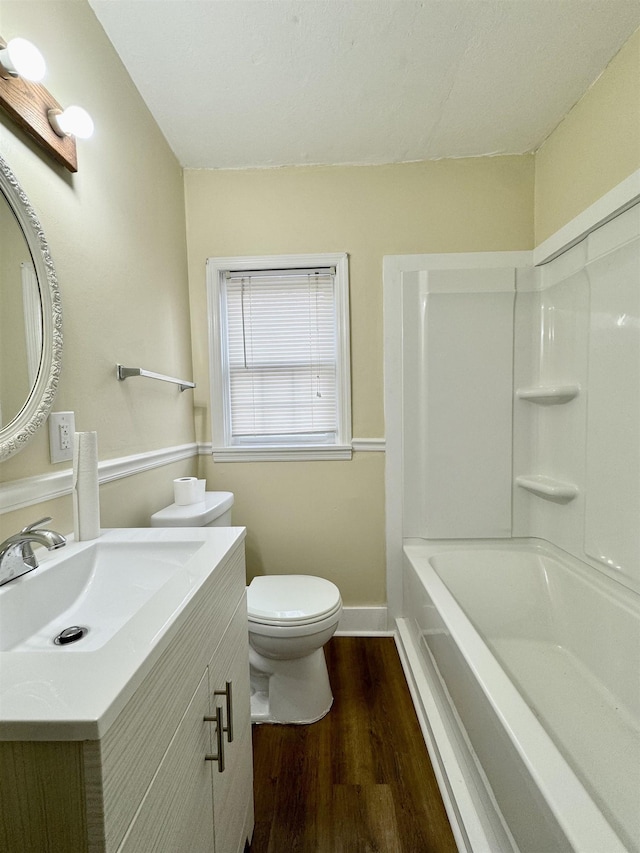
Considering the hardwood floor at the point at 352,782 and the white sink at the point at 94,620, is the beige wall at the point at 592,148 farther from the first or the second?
the hardwood floor at the point at 352,782

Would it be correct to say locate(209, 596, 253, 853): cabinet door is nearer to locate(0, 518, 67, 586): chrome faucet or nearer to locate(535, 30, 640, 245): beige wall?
locate(0, 518, 67, 586): chrome faucet

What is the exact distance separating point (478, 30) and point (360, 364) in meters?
1.23

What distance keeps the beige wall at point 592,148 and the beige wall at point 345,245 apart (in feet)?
0.39

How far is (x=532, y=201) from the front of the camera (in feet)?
5.84

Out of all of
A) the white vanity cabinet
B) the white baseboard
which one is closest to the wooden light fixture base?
the white vanity cabinet

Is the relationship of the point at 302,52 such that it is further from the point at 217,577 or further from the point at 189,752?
the point at 189,752

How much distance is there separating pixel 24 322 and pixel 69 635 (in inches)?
26.4

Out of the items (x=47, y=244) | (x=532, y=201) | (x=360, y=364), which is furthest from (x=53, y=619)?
(x=532, y=201)

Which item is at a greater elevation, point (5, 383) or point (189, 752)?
point (5, 383)

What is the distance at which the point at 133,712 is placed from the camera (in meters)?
0.42

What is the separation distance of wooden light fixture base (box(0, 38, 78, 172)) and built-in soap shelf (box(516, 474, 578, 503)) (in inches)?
81.4

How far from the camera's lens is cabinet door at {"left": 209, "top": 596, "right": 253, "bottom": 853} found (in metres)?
0.72

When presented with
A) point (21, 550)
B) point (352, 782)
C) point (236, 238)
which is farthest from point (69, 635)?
point (236, 238)

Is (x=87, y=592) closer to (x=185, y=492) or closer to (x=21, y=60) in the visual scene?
(x=185, y=492)
